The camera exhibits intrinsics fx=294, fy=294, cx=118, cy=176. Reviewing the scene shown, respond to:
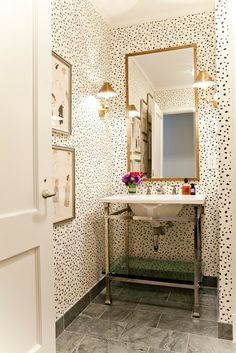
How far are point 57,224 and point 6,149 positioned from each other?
98cm

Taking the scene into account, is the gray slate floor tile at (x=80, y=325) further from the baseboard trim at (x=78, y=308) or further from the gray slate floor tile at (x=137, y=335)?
the gray slate floor tile at (x=137, y=335)

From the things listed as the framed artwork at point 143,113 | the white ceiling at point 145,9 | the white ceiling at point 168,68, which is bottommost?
the framed artwork at point 143,113

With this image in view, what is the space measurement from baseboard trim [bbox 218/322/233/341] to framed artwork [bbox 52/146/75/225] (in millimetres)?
1321

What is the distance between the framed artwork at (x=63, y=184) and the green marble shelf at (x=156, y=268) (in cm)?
87

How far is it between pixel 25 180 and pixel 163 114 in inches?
78.6

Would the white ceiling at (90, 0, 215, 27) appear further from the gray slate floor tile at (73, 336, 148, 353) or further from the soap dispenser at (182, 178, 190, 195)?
the gray slate floor tile at (73, 336, 148, 353)

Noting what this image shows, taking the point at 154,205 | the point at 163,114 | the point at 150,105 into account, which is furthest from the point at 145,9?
the point at 154,205

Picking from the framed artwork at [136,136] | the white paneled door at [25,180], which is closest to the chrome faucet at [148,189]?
the framed artwork at [136,136]

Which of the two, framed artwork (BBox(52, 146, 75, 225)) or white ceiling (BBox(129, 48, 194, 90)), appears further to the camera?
white ceiling (BBox(129, 48, 194, 90))

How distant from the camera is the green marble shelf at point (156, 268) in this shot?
279 cm

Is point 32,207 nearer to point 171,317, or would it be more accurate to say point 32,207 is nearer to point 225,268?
point 225,268

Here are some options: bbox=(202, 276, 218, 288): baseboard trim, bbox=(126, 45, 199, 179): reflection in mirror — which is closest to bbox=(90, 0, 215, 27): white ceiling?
bbox=(126, 45, 199, 179): reflection in mirror

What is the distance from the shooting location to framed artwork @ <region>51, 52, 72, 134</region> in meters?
2.05

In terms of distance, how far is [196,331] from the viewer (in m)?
2.13
